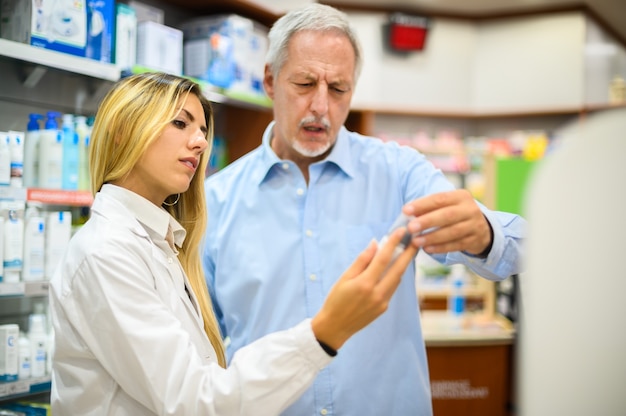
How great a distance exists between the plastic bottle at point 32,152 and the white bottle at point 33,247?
0.13m

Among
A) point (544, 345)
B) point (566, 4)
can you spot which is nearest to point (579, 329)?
point (544, 345)

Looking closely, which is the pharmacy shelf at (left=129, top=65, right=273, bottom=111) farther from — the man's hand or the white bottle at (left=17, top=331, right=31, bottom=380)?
the man's hand

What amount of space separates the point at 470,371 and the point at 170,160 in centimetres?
316

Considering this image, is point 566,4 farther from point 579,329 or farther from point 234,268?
point 579,329

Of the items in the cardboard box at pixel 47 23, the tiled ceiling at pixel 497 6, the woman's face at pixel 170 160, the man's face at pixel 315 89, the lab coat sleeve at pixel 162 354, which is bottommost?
the lab coat sleeve at pixel 162 354

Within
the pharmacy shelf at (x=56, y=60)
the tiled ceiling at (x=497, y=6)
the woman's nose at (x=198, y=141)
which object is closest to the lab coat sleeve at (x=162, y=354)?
the woman's nose at (x=198, y=141)

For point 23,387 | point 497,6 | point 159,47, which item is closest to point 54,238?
point 23,387

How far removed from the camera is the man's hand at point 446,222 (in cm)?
111

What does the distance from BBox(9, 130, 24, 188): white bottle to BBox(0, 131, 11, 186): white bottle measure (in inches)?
0.9

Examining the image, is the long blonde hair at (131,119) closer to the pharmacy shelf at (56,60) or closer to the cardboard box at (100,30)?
the pharmacy shelf at (56,60)

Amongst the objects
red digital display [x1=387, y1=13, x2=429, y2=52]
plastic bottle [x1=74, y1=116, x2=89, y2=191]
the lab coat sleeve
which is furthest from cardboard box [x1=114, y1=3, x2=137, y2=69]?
red digital display [x1=387, y1=13, x2=429, y2=52]

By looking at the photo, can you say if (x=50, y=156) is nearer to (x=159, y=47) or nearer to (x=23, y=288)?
(x=23, y=288)

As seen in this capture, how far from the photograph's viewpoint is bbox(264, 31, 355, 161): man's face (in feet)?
6.09

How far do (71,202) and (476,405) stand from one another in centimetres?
295
